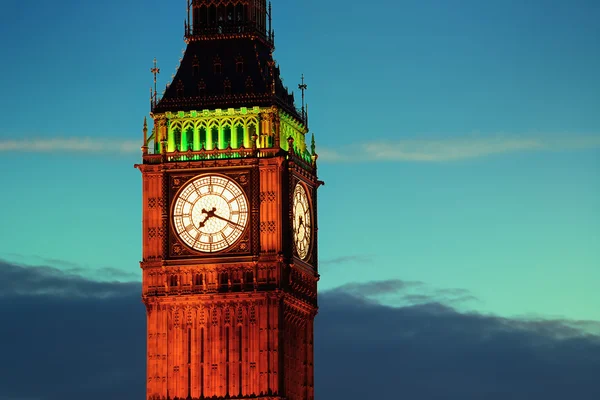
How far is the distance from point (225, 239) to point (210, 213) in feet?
4.88

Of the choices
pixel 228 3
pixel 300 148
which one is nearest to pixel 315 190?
pixel 300 148

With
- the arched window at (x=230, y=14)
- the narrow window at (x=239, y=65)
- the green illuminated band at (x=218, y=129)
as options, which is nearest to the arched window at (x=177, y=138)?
the green illuminated band at (x=218, y=129)

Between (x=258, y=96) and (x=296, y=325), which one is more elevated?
(x=258, y=96)

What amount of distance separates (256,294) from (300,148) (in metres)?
9.44

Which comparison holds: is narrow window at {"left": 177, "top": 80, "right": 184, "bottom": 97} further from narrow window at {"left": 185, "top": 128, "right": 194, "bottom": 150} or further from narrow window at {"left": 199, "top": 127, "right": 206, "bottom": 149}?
narrow window at {"left": 199, "top": 127, "right": 206, "bottom": 149}

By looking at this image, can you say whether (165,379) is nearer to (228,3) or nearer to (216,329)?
(216,329)

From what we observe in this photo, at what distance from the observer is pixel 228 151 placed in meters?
130

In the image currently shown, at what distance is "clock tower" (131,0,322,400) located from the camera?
128250mm

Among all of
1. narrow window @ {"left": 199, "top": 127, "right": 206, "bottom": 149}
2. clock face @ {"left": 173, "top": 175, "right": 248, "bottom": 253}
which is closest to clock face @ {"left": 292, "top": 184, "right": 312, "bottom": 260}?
clock face @ {"left": 173, "top": 175, "right": 248, "bottom": 253}

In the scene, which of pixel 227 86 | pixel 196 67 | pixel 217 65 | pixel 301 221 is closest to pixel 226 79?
pixel 227 86

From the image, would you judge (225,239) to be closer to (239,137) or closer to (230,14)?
(239,137)

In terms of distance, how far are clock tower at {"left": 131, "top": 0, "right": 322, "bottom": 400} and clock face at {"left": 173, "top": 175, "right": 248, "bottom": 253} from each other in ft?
0.16

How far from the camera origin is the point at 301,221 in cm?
13250

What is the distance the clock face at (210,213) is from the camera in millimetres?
129250
